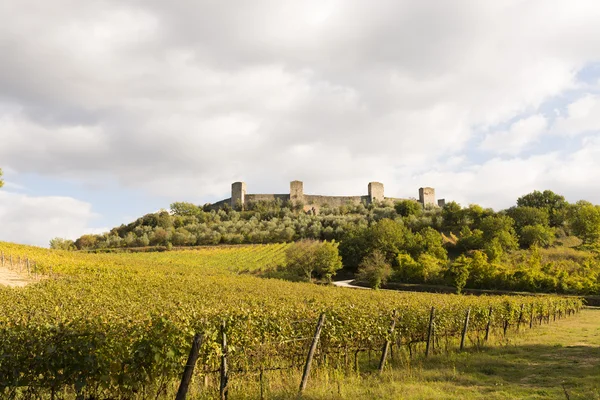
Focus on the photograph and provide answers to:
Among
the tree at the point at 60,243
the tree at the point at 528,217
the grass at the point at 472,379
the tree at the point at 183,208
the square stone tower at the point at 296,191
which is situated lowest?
the grass at the point at 472,379

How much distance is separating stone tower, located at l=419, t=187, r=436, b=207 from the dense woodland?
11190 millimetres

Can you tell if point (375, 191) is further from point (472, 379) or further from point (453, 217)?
point (472, 379)

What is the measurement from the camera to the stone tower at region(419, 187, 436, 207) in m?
89.2

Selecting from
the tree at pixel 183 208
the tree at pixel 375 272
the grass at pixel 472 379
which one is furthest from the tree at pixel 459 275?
the tree at pixel 183 208

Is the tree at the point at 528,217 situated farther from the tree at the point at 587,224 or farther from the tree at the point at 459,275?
the tree at the point at 459,275

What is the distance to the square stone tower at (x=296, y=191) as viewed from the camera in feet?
289

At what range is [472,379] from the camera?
360 inches

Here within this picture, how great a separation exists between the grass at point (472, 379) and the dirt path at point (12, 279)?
737 inches

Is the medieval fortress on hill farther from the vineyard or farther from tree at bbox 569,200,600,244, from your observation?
the vineyard

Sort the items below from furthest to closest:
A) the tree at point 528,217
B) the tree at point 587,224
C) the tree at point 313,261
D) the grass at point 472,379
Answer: the tree at point 528,217, the tree at point 587,224, the tree at point 313,261, the grass at point 472,379

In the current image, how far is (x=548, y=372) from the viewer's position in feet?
32.7

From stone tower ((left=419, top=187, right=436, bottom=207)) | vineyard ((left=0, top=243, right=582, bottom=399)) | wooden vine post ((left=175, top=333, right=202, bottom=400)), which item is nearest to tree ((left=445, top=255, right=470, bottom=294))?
vineyard ((left=0, top=243, right=582, bottom=399))

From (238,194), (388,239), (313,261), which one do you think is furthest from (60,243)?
(388,239)

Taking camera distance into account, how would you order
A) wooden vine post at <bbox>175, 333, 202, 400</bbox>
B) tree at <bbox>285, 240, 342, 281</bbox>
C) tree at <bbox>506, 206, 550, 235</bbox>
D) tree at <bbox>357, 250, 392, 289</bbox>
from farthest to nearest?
1. tree at <bbox>506, 206, 550, 235</bbox>
2. tree at <bbox>285, 240, 342, 281</bbox>
3. tree at <bbox>357, 250, 392, 289</bbox>
4. wooden vine post at <bbox>175, 333, 202, 400</bbox>
